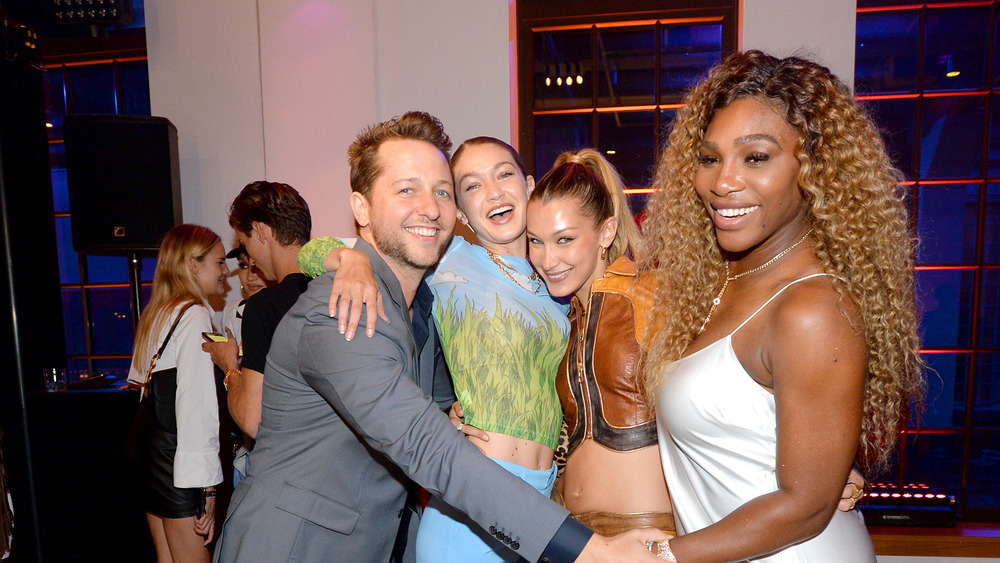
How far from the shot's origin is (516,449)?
5.64 ft

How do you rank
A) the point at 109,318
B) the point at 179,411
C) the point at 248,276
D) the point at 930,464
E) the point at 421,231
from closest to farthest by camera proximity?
the point at 421,231 → the point at 179,411 → the point at 248,276 → the point at 109,318 → the point at 930,464

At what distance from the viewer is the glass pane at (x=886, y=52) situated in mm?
4340

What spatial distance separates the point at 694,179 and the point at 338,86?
8.76 feet

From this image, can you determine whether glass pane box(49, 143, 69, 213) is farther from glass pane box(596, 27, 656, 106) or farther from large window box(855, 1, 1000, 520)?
large window box(855, 1, 1000, 520)

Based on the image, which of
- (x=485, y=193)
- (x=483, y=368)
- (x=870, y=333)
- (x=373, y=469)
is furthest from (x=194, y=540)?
(x=870, y=333)

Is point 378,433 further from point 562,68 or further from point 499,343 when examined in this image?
point 562,68

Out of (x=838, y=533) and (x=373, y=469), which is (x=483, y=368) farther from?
(x=838, y=533)

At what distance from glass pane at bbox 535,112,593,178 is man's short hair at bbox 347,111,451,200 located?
1932mm

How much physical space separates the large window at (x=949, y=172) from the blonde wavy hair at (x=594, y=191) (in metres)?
1.82

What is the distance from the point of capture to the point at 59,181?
5086 millimetres

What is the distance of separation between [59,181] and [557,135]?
179 inches

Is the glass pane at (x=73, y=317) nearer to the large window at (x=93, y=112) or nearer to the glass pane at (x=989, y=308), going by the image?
the large window at (x=93, y=112)

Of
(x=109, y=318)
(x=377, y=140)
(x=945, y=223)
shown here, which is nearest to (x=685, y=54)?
(x=945, y=223)

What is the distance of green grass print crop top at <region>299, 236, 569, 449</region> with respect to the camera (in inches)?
68.1
